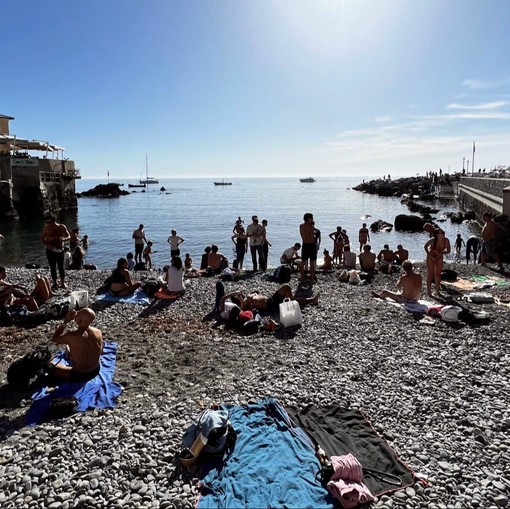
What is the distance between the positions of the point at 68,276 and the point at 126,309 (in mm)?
4673

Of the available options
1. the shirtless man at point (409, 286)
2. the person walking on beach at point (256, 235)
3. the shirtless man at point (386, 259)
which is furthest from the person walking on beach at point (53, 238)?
the shirtless man at point (386, 259)

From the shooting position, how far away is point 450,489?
3.98 m

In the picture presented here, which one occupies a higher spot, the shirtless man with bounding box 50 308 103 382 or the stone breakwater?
the shirtless man with bounding box 50 308 103 382

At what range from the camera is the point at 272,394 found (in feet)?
19.1

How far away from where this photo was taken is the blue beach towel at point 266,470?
381cm

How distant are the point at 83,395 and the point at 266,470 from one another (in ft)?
9.77

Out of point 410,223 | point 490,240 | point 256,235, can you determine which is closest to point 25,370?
point 256,235

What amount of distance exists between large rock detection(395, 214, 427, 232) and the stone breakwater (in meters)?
29.9

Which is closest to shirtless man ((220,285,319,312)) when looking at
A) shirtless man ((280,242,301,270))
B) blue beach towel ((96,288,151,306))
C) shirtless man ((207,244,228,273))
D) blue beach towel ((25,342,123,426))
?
blue beach towel ((96,288,151,306))

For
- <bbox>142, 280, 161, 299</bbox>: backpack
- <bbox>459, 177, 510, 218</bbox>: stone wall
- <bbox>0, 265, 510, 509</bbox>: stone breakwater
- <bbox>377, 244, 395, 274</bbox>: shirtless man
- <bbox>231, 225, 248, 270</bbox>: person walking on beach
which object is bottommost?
<bbox>0, 265, 510, 509</bbox>: stone breakwater

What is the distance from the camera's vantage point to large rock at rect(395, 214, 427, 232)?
38.4 meters

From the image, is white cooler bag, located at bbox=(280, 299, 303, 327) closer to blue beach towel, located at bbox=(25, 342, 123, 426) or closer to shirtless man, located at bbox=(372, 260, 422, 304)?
shirtless man, located at bbox=(372, 260, 422, 304)

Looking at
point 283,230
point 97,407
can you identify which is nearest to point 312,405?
point 97,407

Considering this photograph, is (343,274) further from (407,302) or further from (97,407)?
(97,407)
